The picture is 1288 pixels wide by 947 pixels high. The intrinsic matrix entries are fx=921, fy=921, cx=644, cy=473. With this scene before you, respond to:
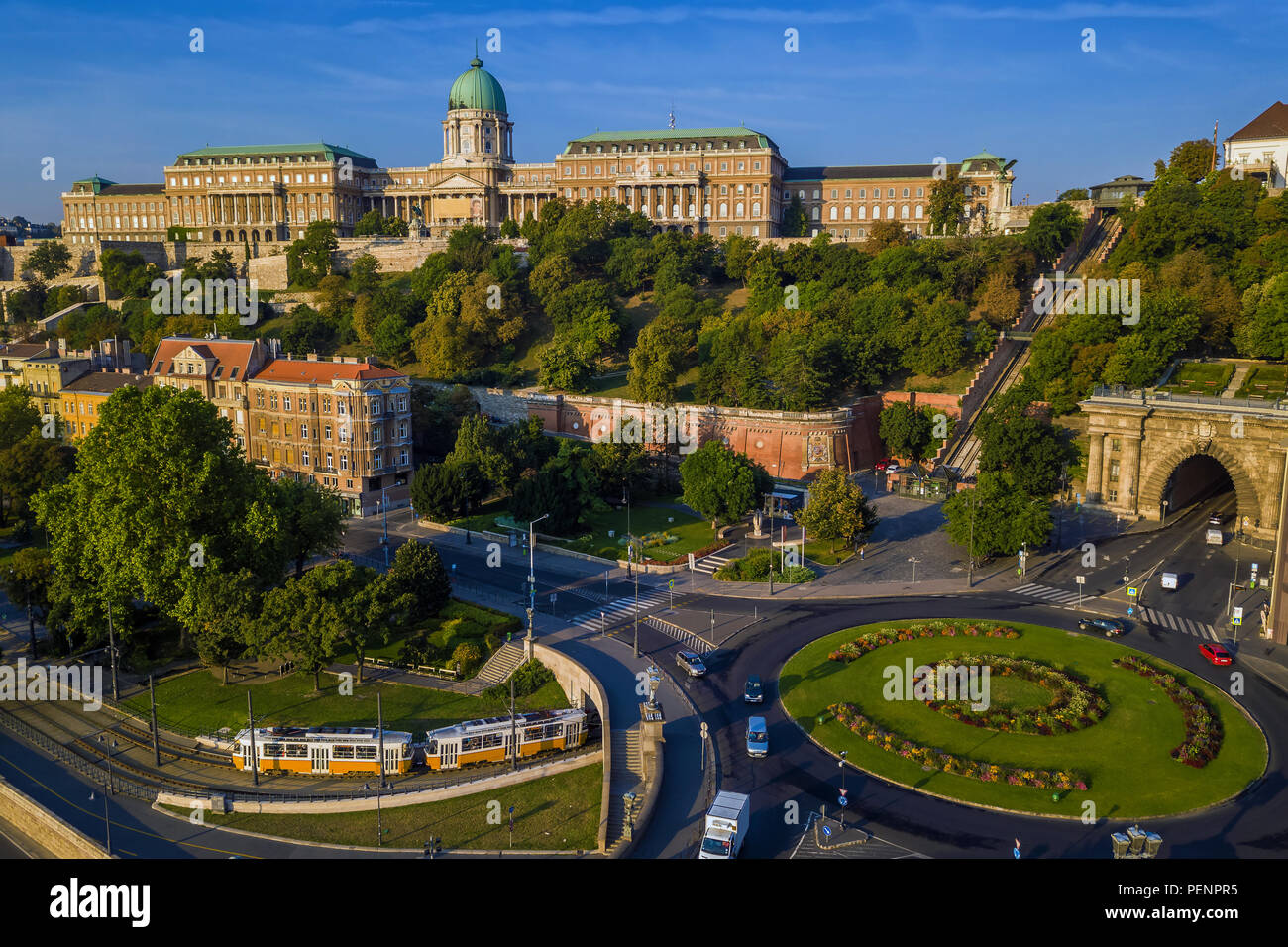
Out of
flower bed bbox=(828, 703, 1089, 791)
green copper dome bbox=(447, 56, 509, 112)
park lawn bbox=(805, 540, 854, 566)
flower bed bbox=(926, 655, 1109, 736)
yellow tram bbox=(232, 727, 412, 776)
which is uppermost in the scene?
green copper dome bbox=(447, 56, 509, 112)

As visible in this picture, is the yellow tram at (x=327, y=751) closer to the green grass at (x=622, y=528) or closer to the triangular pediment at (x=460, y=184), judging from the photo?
the green grass at (x=622, y=528)

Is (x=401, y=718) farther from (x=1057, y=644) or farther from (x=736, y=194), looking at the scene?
(x=736, y=194)

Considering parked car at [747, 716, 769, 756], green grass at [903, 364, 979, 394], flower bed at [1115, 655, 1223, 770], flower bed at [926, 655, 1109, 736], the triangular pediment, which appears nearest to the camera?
flower bed at [1115, 655, 1223, 770]

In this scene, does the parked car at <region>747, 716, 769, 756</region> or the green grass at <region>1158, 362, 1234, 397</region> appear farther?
the green grass at <region>1158, 362, 1234, 397</region>

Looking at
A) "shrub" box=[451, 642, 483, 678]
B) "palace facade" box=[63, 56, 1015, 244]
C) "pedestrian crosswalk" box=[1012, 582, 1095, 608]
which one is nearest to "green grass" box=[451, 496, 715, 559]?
"shrub" box=[451, 642, 483, 678]

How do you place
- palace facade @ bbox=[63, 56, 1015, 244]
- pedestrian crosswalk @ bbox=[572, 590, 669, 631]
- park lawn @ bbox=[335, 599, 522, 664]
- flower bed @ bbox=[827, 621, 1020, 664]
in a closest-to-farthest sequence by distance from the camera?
flower bed @ bbox=[827, 621, 1020, 664] → park lawn @ bbox=[335, 599, 522, 664] → pedestrian crosswalk @ bbox=[572, 590, 669, 631] → palace facade @ bbox=[63, 56, 1015, 244]

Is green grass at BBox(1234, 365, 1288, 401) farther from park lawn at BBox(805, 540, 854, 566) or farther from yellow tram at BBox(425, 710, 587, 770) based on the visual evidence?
yellow tram at BBox(425, 710, 587, 770)

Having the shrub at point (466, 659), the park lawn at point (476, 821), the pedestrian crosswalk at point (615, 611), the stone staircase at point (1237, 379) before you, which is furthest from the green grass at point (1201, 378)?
the park lawn at point (476, 821)
